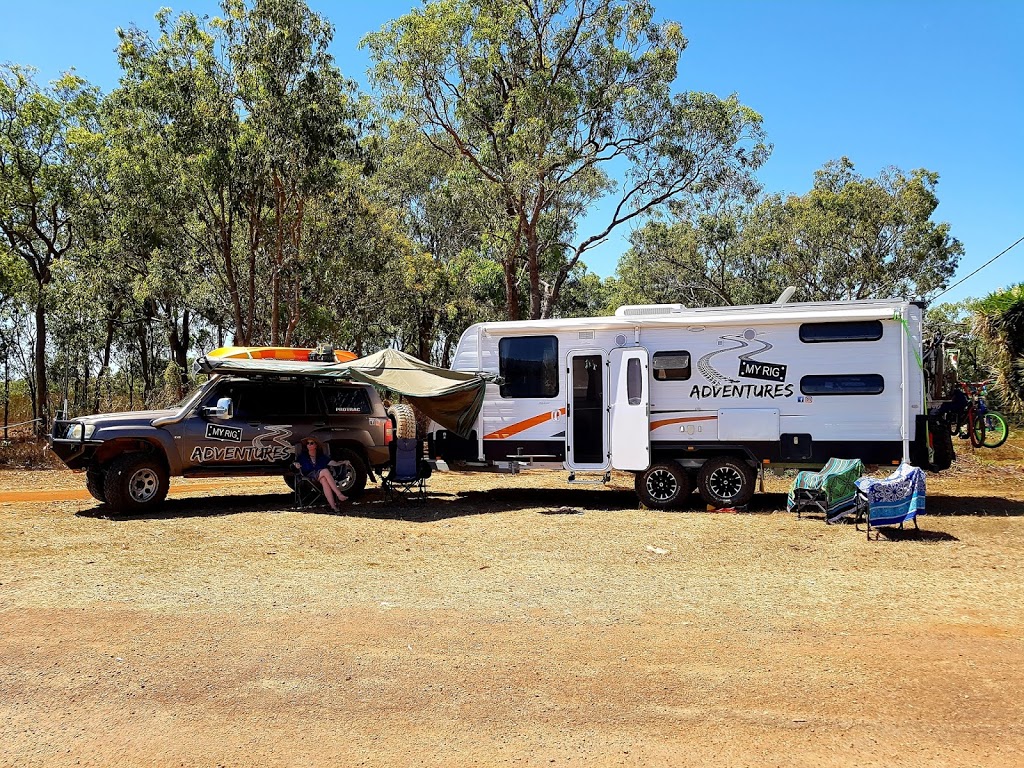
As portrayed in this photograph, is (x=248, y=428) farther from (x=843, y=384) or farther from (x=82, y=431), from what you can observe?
(x=843, y=384)

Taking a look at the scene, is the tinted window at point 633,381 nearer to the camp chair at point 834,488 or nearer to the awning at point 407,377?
the awning at point 407,377

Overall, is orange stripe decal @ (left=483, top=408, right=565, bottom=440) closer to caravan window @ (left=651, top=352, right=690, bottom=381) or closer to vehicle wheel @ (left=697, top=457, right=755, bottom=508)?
caravan window @ (left=651, top=352, right=690, bottom=381)

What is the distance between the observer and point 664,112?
21.3m

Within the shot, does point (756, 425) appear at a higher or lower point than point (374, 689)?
higher

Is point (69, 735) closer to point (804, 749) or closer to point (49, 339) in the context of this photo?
point (804, 749)

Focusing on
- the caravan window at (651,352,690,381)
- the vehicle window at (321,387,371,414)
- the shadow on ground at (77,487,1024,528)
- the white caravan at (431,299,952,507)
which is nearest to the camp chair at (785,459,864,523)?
the shadow on ground at (77,487,1024,528)

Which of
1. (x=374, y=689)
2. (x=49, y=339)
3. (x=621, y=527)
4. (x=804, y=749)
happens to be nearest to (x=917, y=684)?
(x=804, y=749)

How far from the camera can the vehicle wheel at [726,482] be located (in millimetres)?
11227

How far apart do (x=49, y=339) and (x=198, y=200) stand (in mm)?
15894

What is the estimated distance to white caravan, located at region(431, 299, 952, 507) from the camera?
10711 mm

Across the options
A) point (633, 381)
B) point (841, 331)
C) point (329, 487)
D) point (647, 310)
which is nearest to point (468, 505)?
point (329, 487)

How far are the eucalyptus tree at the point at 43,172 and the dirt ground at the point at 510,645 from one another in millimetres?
15206

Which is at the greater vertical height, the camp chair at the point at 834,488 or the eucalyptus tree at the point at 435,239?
the eucalyptus tree at the point at 435,239

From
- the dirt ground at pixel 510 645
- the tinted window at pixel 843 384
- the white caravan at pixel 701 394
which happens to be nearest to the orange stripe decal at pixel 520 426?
the white caravan at pixel 701 394
